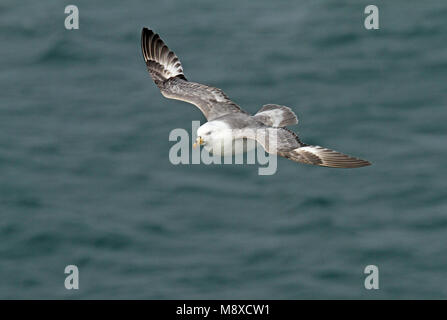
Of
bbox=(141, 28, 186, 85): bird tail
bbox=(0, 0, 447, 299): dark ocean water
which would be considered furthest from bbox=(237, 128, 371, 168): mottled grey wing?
bbox=(0, 0, 447, 299): dark ocean water

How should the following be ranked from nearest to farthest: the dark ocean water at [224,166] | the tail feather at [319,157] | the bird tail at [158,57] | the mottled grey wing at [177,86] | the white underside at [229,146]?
the tail feather at [319,157] → the white underside at [229,146] → the mottled grey wing at [177,86] → the bird tail at [158,57] → the dark ocean water at [224,166]

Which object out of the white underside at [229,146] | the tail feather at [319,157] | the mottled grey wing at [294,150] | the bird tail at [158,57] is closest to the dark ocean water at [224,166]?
the bird tail at [158,57]

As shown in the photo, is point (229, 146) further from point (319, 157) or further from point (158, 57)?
point (158, 57)

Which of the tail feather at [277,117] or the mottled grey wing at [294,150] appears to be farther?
the tail feather at [277,117]

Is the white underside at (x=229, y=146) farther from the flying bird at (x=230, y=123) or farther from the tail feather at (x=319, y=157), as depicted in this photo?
the tail feather at (x=319, y=157)

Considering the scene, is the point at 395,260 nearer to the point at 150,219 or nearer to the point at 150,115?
the point at 150,219

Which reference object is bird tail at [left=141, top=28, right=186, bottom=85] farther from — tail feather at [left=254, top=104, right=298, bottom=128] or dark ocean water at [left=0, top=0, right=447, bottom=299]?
dark ocean water at [left=0, top=0, right=447, bottom=299]

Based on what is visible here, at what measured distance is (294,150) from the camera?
19.8 metres

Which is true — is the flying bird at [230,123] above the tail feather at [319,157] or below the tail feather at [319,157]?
above

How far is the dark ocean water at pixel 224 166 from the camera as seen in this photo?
28406 mm

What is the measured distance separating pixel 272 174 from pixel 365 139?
2.99 meters

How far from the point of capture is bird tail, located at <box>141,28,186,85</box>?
2409cm

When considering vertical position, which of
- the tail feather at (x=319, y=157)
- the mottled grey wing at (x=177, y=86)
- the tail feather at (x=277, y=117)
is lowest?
the tail feather at (x=319, y=157)

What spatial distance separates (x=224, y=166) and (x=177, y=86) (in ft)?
23.6
